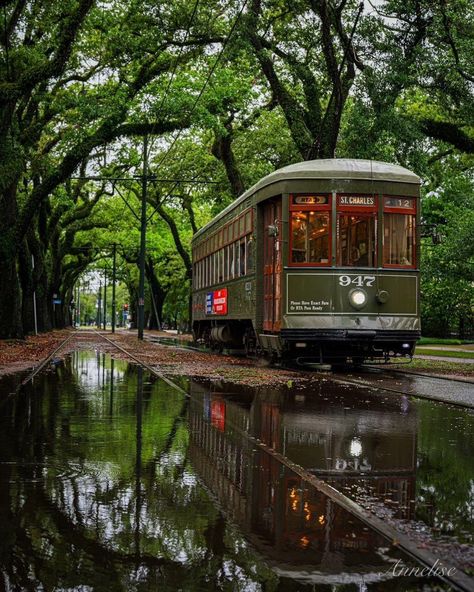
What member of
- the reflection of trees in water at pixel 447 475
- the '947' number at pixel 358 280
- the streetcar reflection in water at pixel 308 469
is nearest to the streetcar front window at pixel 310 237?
the '947' number at pixel 358 280

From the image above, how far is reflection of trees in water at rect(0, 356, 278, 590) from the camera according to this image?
398cm

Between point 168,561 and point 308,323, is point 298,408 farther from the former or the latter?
point 168,561

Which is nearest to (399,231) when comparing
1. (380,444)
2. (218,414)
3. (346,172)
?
(346,172)

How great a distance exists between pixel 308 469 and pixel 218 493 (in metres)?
1.28

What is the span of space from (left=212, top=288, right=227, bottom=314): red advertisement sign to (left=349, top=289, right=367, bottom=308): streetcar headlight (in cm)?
720

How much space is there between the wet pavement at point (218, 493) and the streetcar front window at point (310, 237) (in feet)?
21.1

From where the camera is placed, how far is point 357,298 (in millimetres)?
17547

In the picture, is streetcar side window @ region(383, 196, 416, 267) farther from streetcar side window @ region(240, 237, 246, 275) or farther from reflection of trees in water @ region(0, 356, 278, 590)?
reflection of trees in water @ region(0, 356, 278, 590)

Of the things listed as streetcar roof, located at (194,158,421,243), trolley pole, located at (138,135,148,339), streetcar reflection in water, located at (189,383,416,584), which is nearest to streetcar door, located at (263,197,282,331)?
streetcar roof, located at (194,158,421,243)

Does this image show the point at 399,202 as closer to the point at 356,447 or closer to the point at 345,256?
the point at 345,256

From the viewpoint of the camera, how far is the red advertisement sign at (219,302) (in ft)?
80.0

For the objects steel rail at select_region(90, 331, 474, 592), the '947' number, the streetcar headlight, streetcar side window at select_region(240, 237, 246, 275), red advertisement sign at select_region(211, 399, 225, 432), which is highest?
streetcar side window at select_region(240, 237, 246, 275)

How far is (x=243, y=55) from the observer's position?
27281mm

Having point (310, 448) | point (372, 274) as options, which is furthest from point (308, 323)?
point (310, 448)
